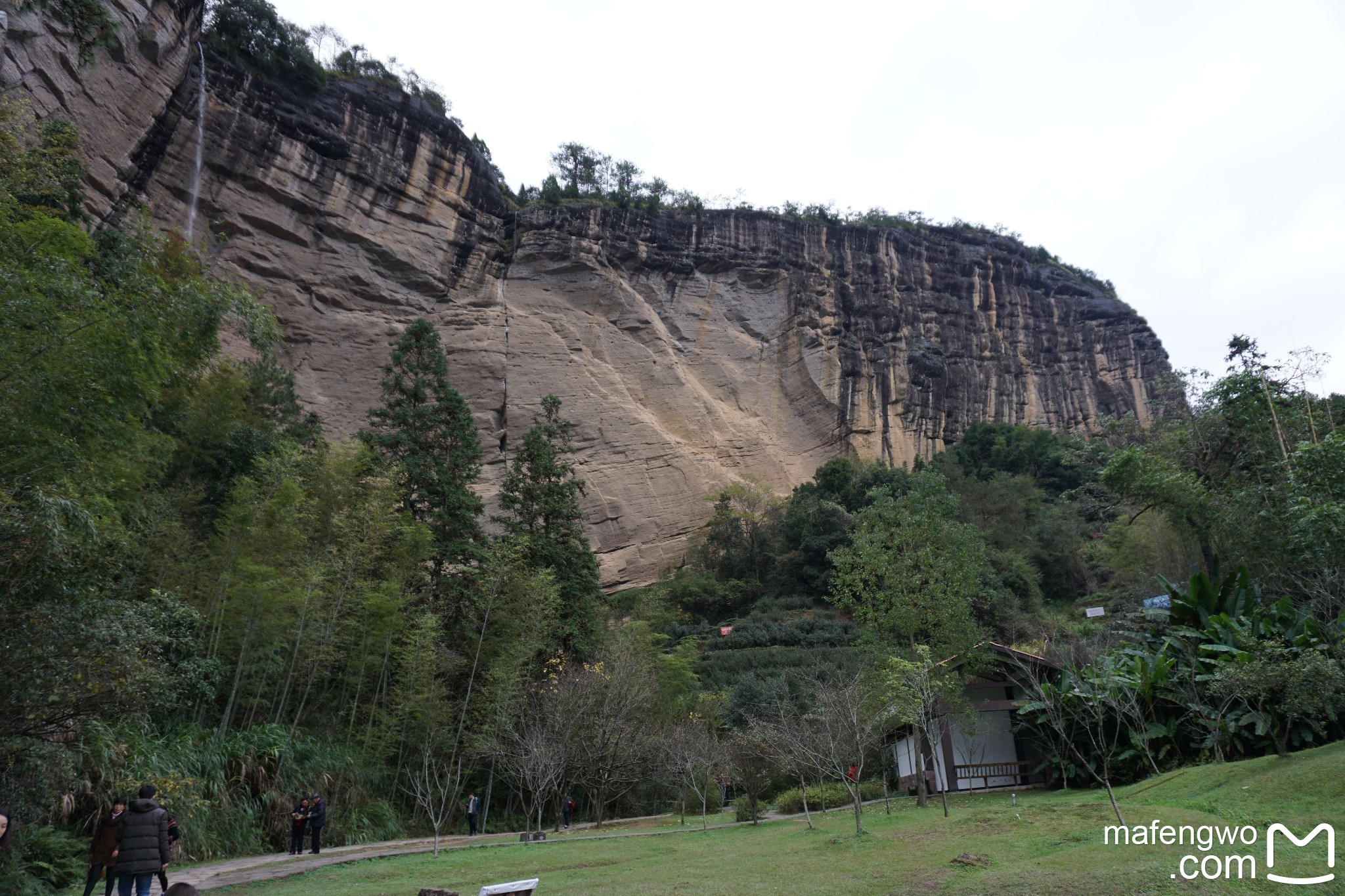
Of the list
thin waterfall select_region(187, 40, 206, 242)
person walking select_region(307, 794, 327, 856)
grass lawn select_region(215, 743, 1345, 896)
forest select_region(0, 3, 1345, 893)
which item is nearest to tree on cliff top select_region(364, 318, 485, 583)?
forest select_region(0, 3, 1345, 893)

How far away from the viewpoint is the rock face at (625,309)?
3073 cm

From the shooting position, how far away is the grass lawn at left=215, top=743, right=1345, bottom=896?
657 cm

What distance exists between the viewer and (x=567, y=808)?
17.6 meters

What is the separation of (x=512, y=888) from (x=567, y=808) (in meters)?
13.1

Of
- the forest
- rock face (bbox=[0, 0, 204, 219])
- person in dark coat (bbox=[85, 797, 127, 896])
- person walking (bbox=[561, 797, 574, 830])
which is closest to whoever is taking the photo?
person in dark coat (bbox=[85, 797, 127, 896])

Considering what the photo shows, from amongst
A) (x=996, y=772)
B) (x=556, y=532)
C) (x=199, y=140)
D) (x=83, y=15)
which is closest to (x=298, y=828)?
(x=556, y=532)

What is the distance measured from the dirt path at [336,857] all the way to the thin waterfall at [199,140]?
981 inches

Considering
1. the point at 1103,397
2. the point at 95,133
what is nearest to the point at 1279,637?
the point at 95,133

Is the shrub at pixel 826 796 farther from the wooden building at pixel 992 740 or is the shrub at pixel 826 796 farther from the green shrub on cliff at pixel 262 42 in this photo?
the green shrub on cliff at pixel 262 42

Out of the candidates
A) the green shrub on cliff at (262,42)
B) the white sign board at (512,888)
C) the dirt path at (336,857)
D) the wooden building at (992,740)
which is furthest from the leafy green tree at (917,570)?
the green shrub on cliff at (262,42)

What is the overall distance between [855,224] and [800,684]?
109 feet

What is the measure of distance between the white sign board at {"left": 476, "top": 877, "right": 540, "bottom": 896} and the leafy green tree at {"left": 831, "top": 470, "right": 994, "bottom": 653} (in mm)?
11566

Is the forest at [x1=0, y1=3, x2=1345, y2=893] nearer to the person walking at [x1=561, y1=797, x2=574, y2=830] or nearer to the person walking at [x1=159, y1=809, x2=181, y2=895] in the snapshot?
the person walking at [x1=561, y1=797, x2=574, y2=830]

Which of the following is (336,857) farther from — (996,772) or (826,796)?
(996,772)
